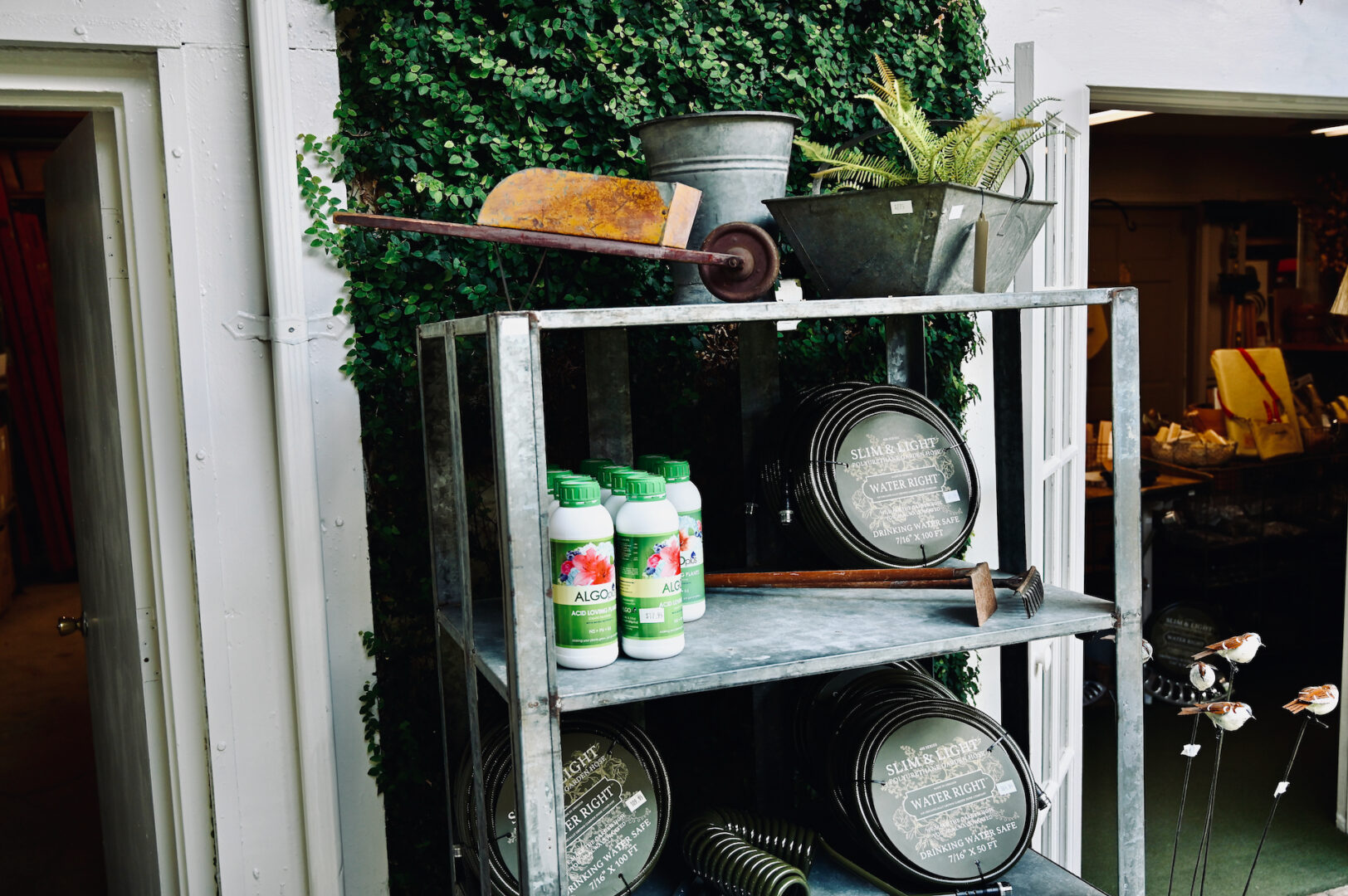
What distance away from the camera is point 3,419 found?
699 cm

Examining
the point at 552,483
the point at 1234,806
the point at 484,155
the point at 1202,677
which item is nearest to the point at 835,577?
the point at 552,483

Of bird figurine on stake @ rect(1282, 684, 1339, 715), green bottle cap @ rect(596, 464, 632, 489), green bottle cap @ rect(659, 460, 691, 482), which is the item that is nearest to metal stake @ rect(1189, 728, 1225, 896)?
bird figurine on stake @ rect(1282, 684, 1339, 715)

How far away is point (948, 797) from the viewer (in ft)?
6.48

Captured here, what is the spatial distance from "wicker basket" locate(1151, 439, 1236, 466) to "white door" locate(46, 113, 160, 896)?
443 centimetres

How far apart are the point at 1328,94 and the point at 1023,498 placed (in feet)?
5.60

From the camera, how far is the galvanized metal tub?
5.57ft

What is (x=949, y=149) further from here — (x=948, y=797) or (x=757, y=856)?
(x=757, y=856)

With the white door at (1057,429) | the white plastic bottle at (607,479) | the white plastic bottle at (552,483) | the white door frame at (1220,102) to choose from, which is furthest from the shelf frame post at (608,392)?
the white door frame at (1220,102)

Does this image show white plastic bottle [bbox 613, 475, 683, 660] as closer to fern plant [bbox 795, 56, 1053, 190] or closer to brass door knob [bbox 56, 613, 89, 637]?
fern plant [bbox 795, 56, 1053, 190]

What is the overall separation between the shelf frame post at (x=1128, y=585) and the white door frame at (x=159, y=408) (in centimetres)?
167

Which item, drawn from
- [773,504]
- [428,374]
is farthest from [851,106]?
[428,374]

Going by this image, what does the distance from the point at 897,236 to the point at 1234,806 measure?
9.76 ft

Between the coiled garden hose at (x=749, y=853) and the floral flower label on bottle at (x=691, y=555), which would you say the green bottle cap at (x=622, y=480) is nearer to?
the floral flower label on bottle at (x=691, y=555)

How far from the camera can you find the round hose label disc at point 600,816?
1.82 m
